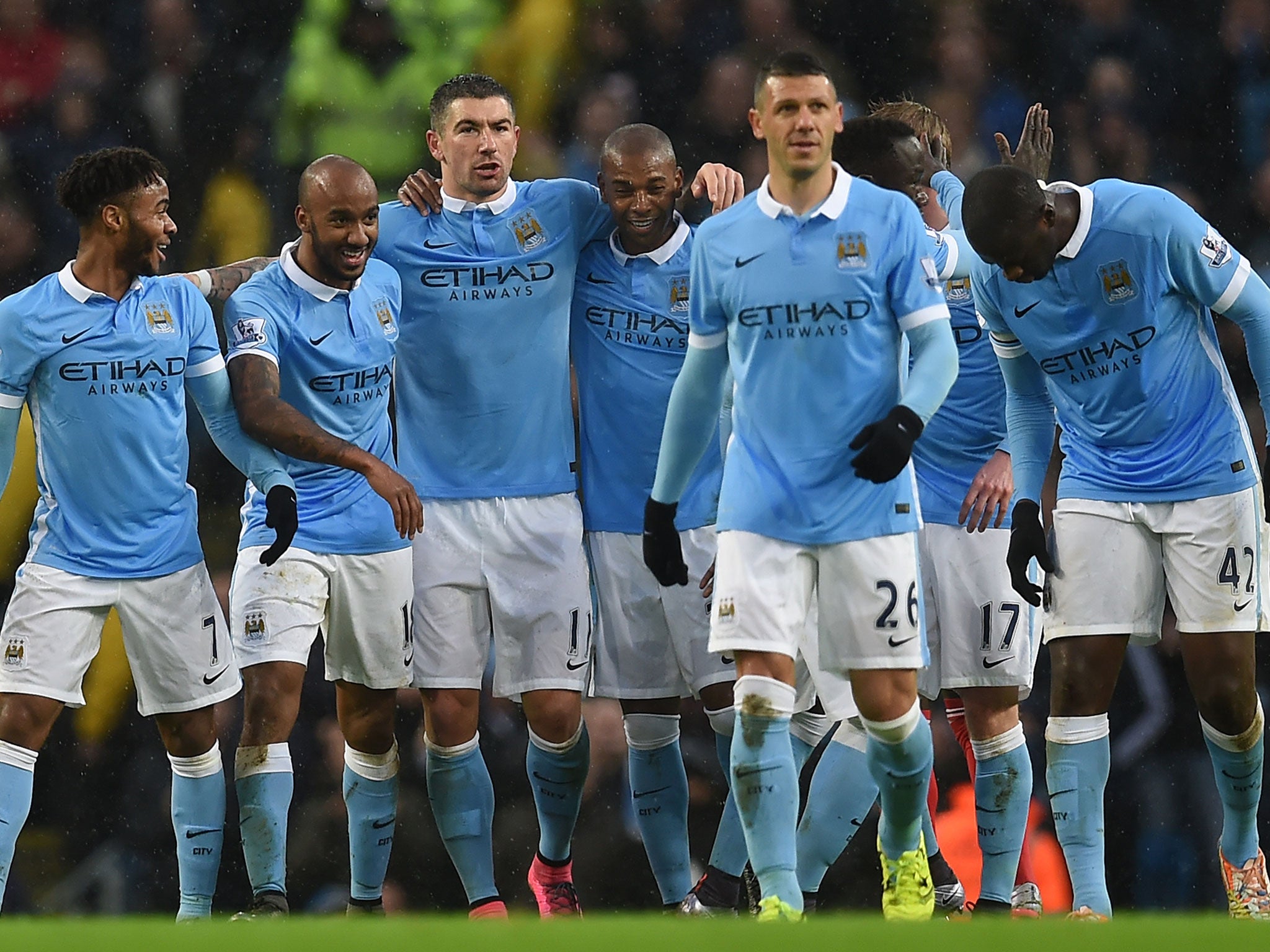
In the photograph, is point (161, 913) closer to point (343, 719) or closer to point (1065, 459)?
point (343, 719)

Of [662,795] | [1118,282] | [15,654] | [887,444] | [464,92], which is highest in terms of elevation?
[464,92]

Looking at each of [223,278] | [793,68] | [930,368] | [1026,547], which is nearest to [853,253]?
[930,368]

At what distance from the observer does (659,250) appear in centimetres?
524

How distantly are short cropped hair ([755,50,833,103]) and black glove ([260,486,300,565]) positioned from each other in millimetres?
1656

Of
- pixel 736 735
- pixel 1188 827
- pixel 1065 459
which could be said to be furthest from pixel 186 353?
pixel 1188 827

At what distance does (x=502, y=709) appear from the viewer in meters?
7.27

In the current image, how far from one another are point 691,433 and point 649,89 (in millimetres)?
3900

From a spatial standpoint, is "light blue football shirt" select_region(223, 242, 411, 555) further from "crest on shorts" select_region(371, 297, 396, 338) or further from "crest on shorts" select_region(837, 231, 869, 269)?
"crest on shorts" select_region(837, 231, 869, 269)

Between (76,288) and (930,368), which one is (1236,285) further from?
(76,288)

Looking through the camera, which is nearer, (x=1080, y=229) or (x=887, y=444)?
(x=887, y=444)

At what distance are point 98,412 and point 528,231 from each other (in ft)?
4.32

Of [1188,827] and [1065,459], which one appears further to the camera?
[1188,827]

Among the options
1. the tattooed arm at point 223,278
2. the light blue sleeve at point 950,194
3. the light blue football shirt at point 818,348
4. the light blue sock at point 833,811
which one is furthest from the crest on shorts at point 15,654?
the light blue sleeve at point 950,194

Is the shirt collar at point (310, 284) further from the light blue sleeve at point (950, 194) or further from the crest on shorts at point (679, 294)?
the light blue sleeve at point (950, 194)
